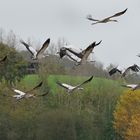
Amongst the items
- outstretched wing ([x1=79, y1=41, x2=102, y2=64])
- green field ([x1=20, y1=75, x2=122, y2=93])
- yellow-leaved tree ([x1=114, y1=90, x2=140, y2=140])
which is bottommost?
green field ([x1=20, y1=75, x2=122, y2=93])

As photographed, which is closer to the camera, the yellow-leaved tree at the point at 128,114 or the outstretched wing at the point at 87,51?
the outstretched wing at the point at 87,51

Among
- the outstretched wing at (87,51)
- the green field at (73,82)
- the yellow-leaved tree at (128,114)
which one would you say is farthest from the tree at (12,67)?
the outstretched wing at (87,51)

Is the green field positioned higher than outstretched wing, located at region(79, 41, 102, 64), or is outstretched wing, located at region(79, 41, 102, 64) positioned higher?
outstretched wing, located at region(79, 41, 102, 64)

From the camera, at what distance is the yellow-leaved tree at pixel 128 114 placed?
87.6 metres

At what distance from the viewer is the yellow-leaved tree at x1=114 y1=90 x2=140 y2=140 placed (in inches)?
3450

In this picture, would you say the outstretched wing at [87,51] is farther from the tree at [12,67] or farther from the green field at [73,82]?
the green field at [73,82]

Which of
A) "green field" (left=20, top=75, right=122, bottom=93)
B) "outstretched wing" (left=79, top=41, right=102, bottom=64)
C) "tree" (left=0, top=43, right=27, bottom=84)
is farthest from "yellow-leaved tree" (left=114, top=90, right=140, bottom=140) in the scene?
"outstretched wing" (left=79, top=41, right=102, bottom=64)

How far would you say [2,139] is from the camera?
3071 inches

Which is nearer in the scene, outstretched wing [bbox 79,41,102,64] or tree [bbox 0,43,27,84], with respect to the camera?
outstretched wing [bbox 79,41,102,64]

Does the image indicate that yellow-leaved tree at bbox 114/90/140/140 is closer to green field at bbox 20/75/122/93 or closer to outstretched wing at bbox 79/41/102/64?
green field at bbox 20/75/122/93

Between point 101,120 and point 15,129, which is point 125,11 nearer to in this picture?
point 15,129

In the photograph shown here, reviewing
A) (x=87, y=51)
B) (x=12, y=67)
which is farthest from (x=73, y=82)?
(x=87, y=51)

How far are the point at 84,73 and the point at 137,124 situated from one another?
22950 millimetres

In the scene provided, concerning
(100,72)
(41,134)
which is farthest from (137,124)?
(100,72)
